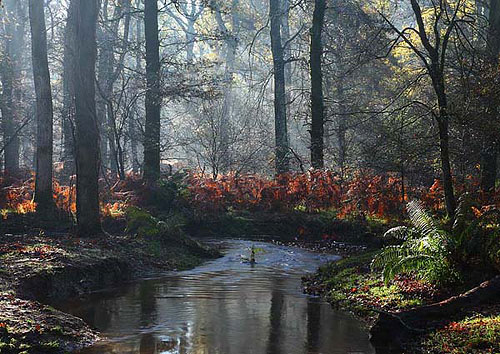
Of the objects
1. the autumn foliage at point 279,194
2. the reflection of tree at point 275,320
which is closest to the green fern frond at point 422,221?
the reflection of tree at point 275,320

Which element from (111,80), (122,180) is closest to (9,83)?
(111,80)

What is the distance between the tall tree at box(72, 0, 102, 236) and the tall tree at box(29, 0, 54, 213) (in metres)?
3.89

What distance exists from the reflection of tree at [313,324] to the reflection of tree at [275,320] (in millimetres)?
365

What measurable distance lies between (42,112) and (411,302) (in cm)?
1202

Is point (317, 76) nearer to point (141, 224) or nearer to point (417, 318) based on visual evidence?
point (141, 224)

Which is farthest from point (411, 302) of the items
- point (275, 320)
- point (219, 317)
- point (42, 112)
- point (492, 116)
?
point (42, 112)

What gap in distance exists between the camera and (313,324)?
7.56m

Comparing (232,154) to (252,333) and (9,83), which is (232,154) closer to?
(9,83)

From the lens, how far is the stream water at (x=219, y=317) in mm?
6562

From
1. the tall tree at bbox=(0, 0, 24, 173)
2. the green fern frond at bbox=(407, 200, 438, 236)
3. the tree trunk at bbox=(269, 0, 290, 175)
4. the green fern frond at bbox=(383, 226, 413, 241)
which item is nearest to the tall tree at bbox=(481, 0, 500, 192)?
the green fern frond at bbox=(407, 200, 438, 236)

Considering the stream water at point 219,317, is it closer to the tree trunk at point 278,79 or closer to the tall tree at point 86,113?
the tall tree at point 86,113

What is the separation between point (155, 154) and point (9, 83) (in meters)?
9.28

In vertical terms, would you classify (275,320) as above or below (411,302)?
below

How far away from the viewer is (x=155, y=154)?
19.6m
